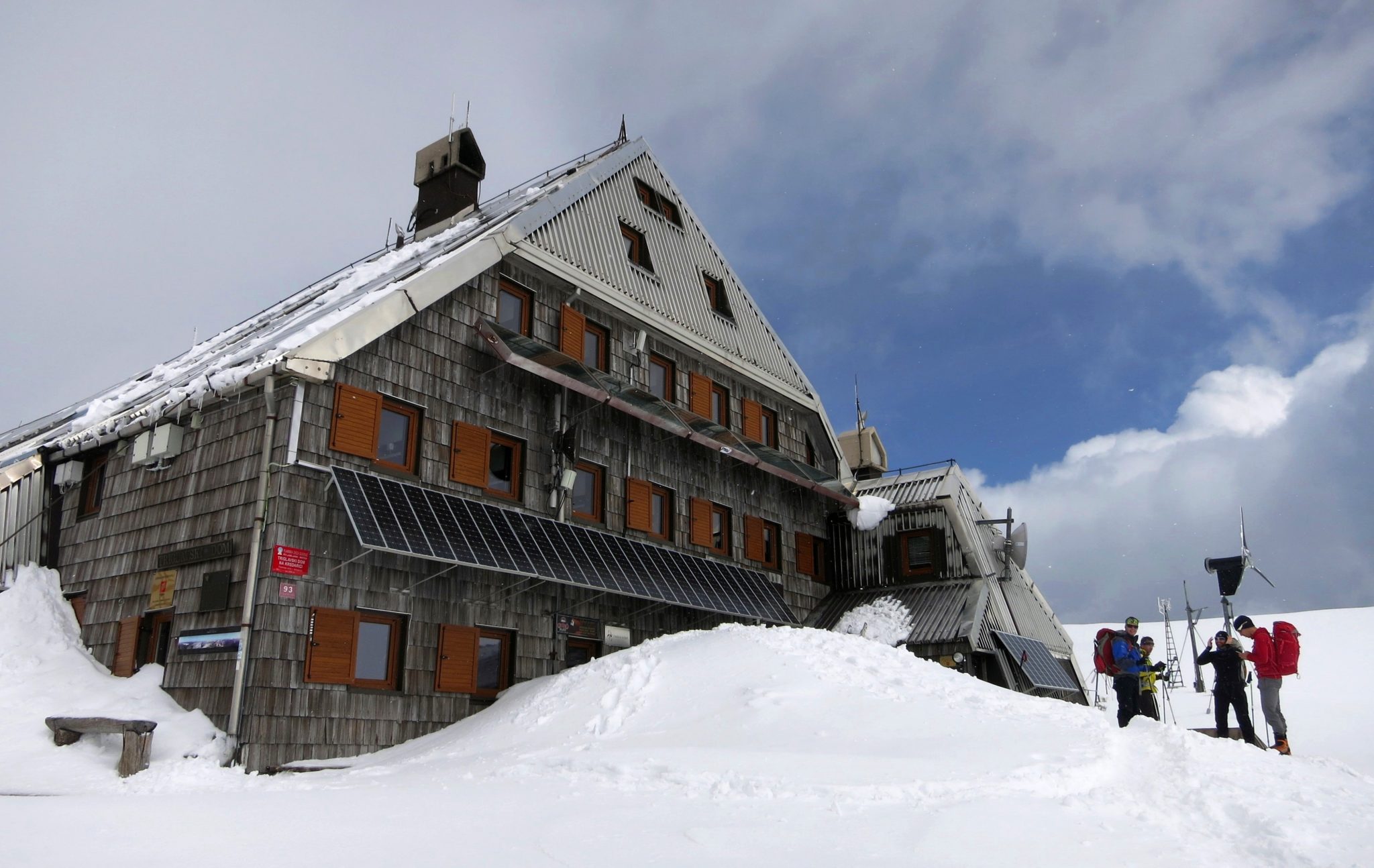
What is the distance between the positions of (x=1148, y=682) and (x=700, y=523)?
9.27 m

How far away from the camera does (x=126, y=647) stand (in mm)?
14688

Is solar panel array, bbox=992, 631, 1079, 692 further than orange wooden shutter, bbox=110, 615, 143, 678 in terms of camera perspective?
Yes

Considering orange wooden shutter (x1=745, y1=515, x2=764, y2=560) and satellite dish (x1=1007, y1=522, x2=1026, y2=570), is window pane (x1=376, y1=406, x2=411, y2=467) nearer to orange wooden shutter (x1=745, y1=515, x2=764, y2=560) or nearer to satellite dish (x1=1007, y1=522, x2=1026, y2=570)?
orange wooden shutter (x1=745, y1=515, x2=764, y2=560)

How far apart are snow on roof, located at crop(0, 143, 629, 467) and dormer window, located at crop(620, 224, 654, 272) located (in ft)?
5.51

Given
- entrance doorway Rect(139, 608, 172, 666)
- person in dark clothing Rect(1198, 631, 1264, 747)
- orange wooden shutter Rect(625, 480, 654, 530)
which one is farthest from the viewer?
orange wooden shutter Rect(625, 480, 654, 530)

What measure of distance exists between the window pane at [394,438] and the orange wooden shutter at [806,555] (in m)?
11.6

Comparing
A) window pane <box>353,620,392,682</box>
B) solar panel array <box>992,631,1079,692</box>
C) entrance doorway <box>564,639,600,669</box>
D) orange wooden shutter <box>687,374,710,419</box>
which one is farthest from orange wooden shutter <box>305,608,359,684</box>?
solar panel array <box>992,631,1079,692</box>

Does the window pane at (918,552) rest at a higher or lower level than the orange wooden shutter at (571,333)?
lower

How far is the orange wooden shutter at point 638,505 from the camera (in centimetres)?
1912

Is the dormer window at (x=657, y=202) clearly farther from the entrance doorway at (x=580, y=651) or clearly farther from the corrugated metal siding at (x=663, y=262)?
the entrance doorway at (x=580, y=651)

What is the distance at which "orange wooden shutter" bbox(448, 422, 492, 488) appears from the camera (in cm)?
1588

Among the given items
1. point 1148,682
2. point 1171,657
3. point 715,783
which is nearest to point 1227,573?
point 1148,682

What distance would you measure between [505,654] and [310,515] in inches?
163

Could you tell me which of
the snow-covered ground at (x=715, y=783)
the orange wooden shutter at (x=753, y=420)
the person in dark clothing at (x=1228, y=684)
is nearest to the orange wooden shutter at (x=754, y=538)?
the orange wooden shutter at (x=753, y=420)
